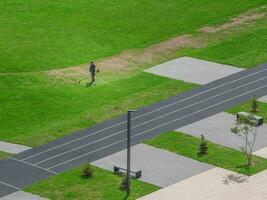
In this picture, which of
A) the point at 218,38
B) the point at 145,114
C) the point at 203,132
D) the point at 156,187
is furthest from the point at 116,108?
the point at 218,38

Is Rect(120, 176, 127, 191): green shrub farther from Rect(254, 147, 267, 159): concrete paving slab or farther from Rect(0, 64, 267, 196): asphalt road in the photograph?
Rect(254, 147, 267, 159): concrete paving slab

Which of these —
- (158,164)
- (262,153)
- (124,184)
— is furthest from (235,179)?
(124,184)

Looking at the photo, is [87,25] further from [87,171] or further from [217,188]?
[217,188]

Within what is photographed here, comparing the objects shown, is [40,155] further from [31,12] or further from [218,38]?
[31,12]

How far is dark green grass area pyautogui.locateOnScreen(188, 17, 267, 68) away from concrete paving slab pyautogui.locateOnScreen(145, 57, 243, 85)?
42.4 inches

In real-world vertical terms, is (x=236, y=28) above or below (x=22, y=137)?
above

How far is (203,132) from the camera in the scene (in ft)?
198

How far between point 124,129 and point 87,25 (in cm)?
2500

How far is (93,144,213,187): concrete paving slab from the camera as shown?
54062 mm

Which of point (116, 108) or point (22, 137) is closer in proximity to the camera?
point (22, 137)

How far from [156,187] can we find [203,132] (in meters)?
8.74

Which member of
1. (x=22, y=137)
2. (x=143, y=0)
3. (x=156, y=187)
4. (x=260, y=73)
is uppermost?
(x=143, y=0)

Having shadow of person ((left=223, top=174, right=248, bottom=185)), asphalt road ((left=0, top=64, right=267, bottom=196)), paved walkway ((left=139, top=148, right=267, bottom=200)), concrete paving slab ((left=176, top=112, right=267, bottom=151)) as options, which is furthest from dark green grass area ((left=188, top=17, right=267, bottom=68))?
paved walkway ((left=139, top=148, right=267, bottom=200))

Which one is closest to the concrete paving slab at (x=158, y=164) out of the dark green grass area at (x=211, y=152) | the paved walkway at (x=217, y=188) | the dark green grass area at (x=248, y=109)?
the dark green grass area at (x=211, y=152)
